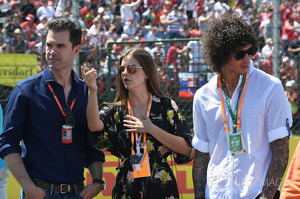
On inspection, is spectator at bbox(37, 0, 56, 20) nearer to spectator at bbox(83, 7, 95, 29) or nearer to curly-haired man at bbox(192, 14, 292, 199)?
spectator at bbox(83, 7, 95, 29)

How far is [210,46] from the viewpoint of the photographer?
3.48 m

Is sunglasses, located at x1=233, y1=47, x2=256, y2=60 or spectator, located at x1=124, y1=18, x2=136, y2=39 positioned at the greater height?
spectator, located at x1=124, y1=18, x2=136, y2=39

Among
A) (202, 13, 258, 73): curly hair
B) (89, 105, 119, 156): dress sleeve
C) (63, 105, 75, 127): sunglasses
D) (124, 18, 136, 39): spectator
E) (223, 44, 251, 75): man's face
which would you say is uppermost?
(124, 18, 136, 39): spectator

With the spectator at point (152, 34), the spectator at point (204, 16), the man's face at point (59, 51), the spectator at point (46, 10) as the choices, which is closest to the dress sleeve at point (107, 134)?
the man's face at point (59, 51)

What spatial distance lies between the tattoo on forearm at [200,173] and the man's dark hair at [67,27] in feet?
4.21

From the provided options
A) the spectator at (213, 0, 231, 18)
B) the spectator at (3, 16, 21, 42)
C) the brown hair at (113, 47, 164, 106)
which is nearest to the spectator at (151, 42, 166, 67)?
the brown hair at (113, 47, 164, 106)

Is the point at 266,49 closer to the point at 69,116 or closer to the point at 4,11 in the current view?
the point at 69,116

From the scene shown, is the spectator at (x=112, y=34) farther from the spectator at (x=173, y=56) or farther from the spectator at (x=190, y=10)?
the spectator at (x=173, y=56)

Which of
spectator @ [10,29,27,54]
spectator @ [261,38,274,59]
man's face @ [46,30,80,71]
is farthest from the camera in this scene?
spectator @ [10,29,27,54]

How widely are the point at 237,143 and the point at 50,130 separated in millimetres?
1322

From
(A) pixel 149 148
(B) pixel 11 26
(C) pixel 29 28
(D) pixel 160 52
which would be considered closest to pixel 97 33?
(C) pixel 29 28

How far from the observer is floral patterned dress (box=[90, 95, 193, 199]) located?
11.9 ft

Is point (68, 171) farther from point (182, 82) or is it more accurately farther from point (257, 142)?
point (182, 82)

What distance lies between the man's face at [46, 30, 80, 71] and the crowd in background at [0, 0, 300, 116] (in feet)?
9.02
